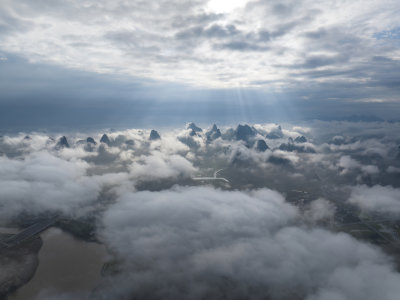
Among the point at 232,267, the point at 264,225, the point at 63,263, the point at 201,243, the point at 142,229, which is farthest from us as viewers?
the point at 264,225

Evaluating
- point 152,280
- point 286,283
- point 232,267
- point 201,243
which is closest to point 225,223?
point 201,243

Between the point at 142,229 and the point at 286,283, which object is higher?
the point at 142,229

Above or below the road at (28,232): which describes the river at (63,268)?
below

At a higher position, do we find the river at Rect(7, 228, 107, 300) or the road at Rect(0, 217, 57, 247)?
the road at Rect(0, 217, 57, 247)

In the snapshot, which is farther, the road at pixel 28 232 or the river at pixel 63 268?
the road at pixel 28 232

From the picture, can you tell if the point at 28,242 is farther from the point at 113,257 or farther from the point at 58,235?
the point at 113,257

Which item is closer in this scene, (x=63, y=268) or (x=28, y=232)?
(x=63, y=268)

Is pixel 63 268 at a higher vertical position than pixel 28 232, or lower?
lower

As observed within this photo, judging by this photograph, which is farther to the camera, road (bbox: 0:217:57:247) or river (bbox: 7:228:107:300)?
road (bbox: 0:217:57:247)

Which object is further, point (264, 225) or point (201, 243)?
point (264, 225)

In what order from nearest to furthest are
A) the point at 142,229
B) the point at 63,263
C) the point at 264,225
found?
the point at 63,263 → the point at 142,229 → the point at 264,225
